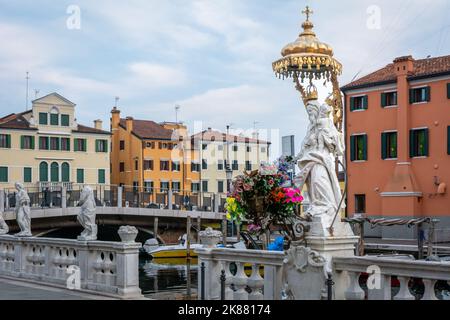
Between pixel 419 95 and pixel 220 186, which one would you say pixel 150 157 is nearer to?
pixel 220 186

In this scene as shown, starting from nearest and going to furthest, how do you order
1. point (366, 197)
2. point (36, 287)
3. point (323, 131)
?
point (323, 131), point (36, 287), point (366, 197)

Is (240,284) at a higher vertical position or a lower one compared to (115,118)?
lower

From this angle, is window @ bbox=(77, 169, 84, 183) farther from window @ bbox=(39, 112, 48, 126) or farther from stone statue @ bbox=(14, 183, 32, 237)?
stone statue @ bbox=(14, 183, 32, 237)

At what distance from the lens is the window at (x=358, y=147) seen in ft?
133

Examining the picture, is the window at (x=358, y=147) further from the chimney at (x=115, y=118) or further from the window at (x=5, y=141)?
the chimney at (x=115, y=118)

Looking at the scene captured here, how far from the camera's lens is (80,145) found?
185 feet

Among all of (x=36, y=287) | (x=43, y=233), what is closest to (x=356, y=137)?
(x=43, y=233)

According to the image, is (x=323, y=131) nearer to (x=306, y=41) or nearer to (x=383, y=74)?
(x=306, y=41)

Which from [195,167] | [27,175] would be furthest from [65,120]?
[195,167]

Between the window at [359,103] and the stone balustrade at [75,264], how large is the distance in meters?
28.3

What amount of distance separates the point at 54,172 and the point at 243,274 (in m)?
47.0

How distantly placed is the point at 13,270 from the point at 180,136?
49408 mm

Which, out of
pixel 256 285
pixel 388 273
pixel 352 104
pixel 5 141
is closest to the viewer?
pixel 388 273

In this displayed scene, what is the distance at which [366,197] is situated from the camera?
4053 centimetres
